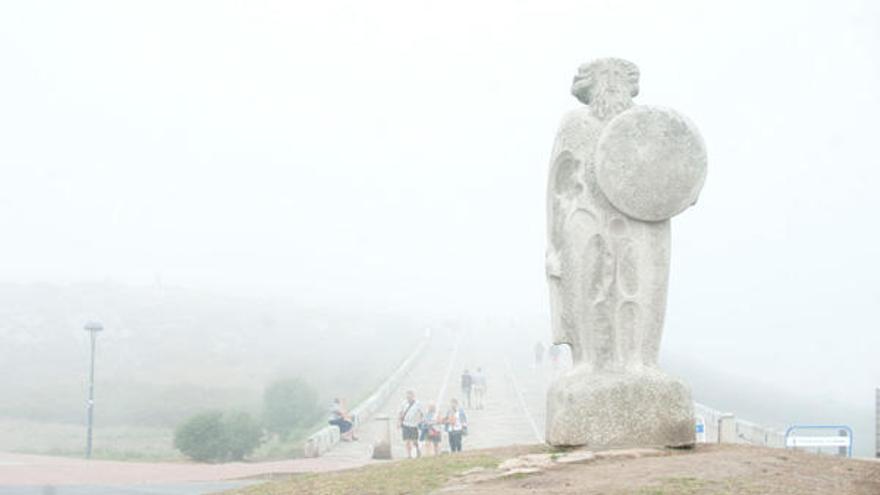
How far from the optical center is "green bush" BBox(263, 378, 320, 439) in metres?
38.9

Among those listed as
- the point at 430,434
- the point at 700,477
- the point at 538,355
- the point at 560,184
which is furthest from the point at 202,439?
the point at 538,355

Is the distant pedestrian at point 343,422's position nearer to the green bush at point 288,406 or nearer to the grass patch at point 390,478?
the green bush at point 288,406

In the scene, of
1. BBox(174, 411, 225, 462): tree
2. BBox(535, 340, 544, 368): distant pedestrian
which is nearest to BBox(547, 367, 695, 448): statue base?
BBox(174, 411, 225, 462): tree

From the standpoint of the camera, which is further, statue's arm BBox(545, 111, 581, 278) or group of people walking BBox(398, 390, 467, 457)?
group of people walking BBox(398, 390, 467, 457)

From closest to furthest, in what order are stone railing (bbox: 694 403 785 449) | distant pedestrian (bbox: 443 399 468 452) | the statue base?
the statue base < stone railing (bbox: 694 403 785 449) < distant pedestrian (bbox: 443 399 468 452)

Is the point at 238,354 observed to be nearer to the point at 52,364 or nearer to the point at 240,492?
the point at 52,364

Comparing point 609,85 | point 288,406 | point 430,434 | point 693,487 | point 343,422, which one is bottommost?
A: point 288,406

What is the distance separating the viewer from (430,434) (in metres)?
24.8

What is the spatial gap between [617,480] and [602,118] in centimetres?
441

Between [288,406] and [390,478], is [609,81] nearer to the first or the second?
[390,478]

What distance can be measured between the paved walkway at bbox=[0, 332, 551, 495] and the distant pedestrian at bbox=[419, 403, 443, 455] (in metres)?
0.77

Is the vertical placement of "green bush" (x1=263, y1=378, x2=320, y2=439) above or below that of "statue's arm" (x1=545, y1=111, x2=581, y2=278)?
below

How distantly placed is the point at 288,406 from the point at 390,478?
2777cm

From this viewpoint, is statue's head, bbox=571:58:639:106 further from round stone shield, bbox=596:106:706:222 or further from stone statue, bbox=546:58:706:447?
round stone shield, bbox=596:106:706:222
